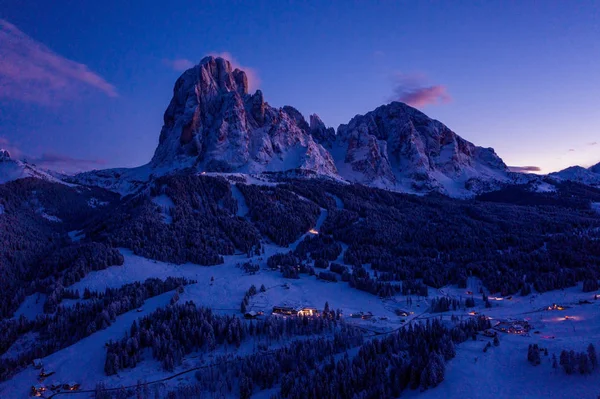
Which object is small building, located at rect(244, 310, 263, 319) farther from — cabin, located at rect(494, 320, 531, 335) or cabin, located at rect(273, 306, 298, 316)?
cabin, located at rect(494, 320, 531, 335)

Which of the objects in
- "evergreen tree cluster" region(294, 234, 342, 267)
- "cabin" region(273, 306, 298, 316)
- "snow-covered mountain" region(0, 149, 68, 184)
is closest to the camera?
"cabin" region(273, 306, 298, 316)

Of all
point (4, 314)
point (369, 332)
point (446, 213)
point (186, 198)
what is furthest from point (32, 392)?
point (446, 213)

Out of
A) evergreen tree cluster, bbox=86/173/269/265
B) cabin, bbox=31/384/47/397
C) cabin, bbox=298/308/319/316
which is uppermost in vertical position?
evergreen tree cluster, bbox=86/173/269/265

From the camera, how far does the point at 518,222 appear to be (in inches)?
4943

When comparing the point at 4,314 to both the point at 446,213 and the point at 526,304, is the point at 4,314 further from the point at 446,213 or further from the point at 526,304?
the point at 446,213

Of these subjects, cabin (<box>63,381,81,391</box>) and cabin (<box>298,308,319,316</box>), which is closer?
cabin (<box>63,381,81,391</box>)

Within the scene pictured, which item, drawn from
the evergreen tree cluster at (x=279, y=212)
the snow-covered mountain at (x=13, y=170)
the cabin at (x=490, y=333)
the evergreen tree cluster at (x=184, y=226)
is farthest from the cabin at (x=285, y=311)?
the snow-covered mountain at (x=13, y=170)

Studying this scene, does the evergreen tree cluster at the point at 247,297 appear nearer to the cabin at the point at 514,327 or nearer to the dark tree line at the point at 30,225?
the cabin at the point at 514,327

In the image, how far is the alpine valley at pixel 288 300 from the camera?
36.5 m

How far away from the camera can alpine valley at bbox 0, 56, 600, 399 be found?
3650 centimetres

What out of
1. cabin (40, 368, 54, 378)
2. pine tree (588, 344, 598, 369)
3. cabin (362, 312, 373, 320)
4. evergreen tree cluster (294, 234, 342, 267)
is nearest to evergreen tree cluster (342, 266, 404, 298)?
cabin (362, 312, 373, 320)

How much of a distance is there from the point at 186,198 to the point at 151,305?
187ft

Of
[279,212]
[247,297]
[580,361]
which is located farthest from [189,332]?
[279,212]

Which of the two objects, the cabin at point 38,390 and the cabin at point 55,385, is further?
the cabin at point 55,385
